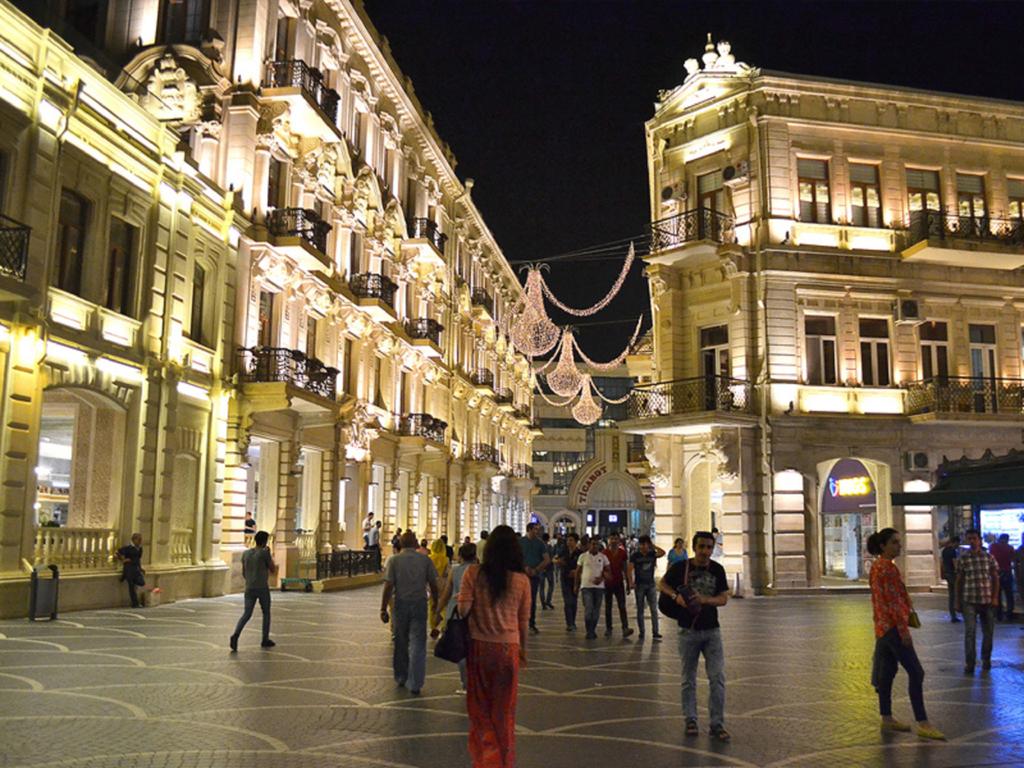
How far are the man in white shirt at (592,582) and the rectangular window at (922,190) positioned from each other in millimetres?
18595

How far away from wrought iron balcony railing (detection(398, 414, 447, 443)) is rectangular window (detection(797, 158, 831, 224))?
18.6 m

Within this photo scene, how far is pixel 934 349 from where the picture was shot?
29688mm

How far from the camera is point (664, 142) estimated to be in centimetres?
3216

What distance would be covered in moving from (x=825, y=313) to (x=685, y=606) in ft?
71.7

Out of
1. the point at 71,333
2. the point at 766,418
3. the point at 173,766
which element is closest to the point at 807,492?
the point at 766,418

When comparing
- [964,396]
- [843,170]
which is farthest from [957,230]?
[964,396]

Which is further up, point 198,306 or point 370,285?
point 370,285

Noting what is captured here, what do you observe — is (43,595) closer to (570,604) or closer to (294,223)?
(570,604)

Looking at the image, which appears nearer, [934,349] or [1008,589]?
[1008,589]

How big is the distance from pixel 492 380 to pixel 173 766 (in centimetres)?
4993

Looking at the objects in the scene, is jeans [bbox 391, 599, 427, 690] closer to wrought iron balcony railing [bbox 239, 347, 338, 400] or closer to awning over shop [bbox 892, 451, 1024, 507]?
awning over shop [bbox 892, 451, 1024, 507]

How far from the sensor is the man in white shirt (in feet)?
57.1

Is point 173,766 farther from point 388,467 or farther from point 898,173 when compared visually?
point 388,467

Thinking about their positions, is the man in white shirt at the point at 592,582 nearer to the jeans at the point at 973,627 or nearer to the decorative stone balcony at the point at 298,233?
the jeans at the point at 973,627
